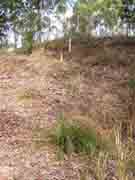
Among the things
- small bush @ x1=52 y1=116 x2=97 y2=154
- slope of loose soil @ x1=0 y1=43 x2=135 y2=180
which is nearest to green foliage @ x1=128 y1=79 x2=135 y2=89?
slope of loose soil @ x1=0 y1=43 x2=135 y2=180

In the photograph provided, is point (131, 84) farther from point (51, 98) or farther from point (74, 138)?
point (74, 138)

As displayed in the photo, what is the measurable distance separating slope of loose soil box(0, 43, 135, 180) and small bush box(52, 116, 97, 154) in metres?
0.14

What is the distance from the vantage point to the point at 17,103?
5410 mm

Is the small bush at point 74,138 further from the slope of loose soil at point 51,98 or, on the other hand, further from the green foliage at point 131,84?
the green foliage at point 131,84

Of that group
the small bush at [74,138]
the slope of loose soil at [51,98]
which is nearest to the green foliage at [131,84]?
the slope of loose soil at [51,98]

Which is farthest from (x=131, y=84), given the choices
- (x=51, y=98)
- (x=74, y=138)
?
(x=74, y=138)

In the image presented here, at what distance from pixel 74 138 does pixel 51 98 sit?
1.81 meters

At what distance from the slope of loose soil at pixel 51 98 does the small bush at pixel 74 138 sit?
0.14 meters

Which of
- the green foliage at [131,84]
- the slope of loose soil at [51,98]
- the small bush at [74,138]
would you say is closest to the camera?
the slope of loose soil at [51,98]

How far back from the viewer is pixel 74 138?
12.8 feet

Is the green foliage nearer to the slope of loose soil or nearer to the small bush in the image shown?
the slope of loose soil

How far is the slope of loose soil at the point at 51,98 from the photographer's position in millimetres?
3578

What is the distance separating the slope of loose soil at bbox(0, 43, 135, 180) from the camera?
11.7ft

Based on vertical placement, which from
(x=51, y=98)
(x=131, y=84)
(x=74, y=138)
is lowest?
(x=74, y=138)
